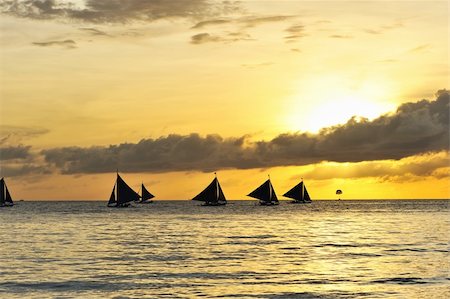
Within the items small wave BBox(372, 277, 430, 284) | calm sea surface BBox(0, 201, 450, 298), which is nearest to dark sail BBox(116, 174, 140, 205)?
calm sea surface BBox(0, 201, 450, 298)

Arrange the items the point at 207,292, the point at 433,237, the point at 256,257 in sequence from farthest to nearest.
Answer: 1. the point at 433,237
2. the point at 256,257
3. the point at 207,292

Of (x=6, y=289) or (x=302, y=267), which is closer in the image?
(x=6, y=289)

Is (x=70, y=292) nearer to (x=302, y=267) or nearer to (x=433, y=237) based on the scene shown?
(x=302, y=267)

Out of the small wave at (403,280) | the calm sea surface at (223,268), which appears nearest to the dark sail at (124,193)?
the calm sea surface at (223,268)

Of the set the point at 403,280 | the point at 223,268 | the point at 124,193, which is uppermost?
the point at 124,193

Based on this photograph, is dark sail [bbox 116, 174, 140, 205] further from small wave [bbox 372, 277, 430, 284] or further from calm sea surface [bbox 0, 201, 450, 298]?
small wave [bbox 372, 277, 430, 284]

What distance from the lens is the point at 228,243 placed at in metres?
84.2

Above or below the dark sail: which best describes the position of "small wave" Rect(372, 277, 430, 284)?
below

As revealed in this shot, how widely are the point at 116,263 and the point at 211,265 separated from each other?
26.5ft

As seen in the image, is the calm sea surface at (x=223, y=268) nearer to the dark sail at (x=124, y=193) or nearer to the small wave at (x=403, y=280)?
the small wave at (x=403, y=280)

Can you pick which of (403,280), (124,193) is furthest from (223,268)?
(124,193)

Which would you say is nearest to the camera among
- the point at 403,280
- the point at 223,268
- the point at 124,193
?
the point at 403,280

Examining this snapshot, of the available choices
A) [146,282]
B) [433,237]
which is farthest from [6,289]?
[433,237]

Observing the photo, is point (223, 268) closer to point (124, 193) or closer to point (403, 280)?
point (403, 280)
